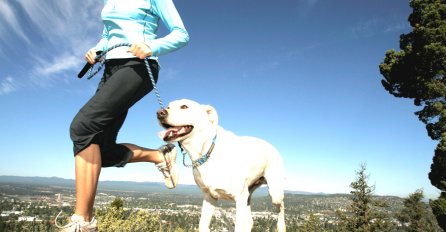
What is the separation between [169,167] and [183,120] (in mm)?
665

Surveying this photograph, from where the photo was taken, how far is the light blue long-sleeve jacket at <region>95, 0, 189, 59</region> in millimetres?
3158

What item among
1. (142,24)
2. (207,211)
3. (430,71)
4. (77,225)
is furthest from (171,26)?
(430,71)

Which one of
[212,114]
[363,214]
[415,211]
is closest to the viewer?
[212,114]

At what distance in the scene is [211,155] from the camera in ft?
12.0

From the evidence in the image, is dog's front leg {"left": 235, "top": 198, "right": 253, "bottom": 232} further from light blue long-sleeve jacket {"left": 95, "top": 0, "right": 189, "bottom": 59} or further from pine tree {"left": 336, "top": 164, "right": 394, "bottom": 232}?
pine tree {"left": 336, "top": 164, "right": 394, "bottom": 232}

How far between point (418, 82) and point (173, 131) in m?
20.3

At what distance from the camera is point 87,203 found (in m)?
2.81

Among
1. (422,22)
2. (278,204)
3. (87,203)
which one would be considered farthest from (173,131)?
(422,22)

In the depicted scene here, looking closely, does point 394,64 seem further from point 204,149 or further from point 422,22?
point 204,149

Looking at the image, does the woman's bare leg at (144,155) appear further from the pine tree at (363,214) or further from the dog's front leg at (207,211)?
the pine tree at (363,214)

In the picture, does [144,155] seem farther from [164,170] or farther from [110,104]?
[110,104]

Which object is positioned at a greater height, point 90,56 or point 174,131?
point 90,56

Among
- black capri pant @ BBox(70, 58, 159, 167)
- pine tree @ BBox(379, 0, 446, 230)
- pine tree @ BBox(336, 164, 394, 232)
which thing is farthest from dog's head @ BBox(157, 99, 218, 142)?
pine tree @ BBox(336, 164, 394, 232)

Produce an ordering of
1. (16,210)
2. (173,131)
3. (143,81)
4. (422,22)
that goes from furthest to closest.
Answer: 1. (16,210)
2. (422,22)
3. (173,131)
4. (143,81)
